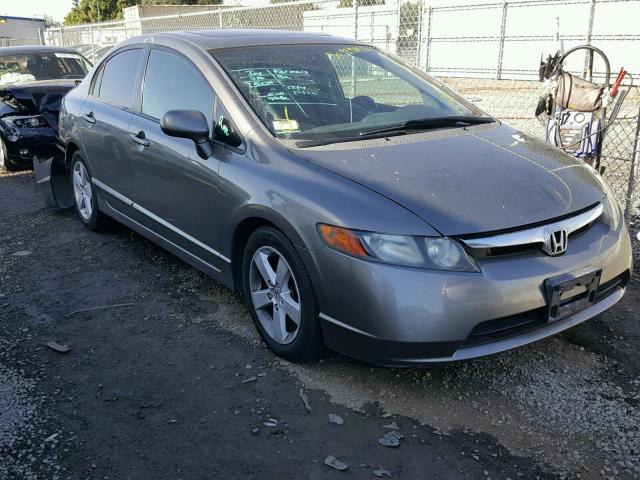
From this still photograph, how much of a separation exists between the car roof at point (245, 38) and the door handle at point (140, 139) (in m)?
0.71

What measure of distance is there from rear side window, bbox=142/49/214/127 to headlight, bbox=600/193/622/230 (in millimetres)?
2286

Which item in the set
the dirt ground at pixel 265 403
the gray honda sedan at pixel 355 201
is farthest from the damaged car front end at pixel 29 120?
the dirt ground at pixel 265 403

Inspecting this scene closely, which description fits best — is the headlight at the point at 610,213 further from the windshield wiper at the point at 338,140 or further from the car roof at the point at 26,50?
the car roof at the point at 26,50

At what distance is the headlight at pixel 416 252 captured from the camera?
2.69 meters

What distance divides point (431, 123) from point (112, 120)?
2.51 meters

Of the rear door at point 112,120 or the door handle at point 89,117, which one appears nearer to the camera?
the rear door at point 112,120

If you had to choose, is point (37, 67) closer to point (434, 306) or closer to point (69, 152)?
point (69, 152)

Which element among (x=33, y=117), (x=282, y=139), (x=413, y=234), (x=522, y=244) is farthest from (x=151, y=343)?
(x=33, y=117)

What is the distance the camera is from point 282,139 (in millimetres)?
3393

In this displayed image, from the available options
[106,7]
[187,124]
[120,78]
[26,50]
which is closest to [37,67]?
[26,50]

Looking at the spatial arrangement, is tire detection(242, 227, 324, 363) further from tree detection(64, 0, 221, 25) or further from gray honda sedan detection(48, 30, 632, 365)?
tree detection(64, 0, 221, 25)

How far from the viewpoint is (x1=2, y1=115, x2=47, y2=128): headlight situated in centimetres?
798

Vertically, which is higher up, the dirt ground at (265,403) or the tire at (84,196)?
the tire at (84,196)

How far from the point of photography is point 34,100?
26.4ft
